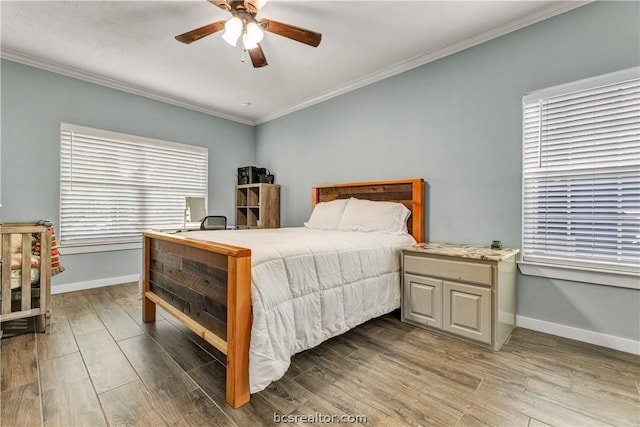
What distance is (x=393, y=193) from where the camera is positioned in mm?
3184

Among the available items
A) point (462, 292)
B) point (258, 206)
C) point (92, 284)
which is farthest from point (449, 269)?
point (92, 284)

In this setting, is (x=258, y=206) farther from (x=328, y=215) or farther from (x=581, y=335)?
(x=581, y=335)

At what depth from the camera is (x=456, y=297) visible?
218 cm

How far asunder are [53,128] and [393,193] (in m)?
3.91

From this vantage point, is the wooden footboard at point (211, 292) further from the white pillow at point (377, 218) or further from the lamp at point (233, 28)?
the white pillow at point (377, 218)

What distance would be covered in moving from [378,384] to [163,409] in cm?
112

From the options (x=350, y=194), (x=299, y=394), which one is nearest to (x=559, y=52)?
(x=350, y=194)

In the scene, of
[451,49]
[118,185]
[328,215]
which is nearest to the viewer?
[451,49]

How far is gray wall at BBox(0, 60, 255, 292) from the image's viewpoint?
3.00 meters

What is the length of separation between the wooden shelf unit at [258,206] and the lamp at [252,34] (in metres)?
2.53

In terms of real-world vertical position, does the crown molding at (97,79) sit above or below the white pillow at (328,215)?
above

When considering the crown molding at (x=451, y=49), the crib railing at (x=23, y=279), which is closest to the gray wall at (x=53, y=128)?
the crib railing at (x=23, y=279)

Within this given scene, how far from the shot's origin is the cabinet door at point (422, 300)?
90.1 inches

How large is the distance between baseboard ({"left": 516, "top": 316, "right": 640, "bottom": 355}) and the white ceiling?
2446 millimetres
